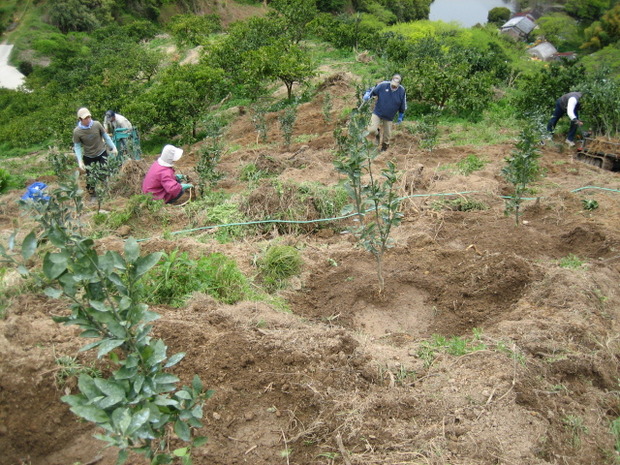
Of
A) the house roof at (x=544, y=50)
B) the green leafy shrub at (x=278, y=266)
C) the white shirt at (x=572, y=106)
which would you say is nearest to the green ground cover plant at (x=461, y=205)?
the green leafy shrub at (x=278, y=266)

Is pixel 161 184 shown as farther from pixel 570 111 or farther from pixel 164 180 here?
pixel 570 111

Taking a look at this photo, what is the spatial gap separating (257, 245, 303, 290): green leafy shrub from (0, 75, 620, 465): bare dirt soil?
0.44 feet

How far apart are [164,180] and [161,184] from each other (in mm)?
92

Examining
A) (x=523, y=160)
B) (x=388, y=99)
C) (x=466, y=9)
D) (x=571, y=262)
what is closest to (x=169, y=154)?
(x=388, y=99)

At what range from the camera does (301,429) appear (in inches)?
119

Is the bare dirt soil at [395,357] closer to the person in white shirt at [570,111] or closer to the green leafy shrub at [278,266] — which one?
the green leafy shrub at [278,266]

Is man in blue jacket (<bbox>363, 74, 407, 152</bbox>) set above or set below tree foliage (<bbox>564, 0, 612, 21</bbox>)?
above

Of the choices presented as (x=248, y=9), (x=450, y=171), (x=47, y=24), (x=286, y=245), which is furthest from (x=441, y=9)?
(x=286, y=245)

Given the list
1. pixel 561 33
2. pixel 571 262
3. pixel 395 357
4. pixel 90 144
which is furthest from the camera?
pixel 561 33

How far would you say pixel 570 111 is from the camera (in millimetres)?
9008

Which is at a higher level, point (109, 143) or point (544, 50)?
point (109, 143)

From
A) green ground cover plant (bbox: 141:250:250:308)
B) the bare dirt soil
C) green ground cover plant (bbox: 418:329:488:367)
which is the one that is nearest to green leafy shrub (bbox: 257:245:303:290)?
the bare dirt soil

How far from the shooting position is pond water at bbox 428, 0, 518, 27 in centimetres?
4182

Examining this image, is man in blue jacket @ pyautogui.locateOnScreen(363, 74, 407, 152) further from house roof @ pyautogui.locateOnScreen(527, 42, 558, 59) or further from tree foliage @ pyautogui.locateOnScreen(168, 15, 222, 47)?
house roof @ pyautogui.locateOnScreen(527, 42, 558, 59)
